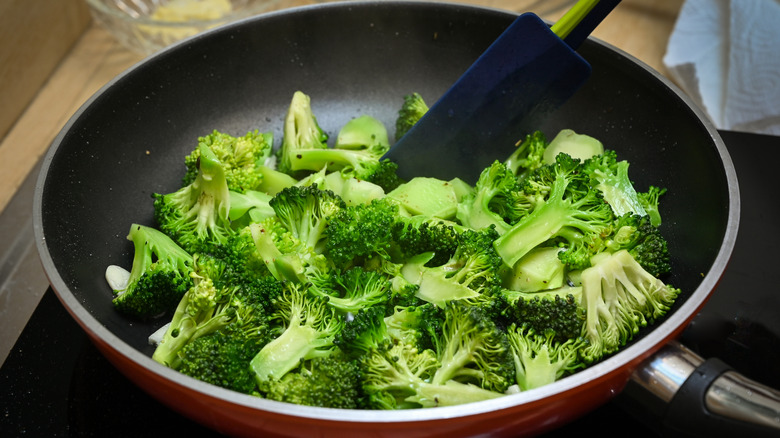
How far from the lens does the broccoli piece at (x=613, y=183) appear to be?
4.39 feet

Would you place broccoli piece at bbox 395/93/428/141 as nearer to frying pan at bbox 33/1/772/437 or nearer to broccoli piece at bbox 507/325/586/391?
frying pan at bbox 33/1/772/437

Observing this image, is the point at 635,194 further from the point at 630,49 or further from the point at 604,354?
the point at 630,49

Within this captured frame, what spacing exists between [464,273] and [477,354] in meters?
0.17

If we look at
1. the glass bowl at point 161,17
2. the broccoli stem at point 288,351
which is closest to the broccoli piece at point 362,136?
the broccoli stem at point 288,351

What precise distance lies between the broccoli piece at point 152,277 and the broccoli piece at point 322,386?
319 millimetres

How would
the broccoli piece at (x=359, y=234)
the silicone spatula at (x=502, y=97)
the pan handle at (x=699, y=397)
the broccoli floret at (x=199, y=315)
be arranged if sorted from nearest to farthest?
the pan handle at (x=699, y=397)
the broccoli floret at (x=199, y=315)
the broccoli piece at (x=359, y=234)
the silicone spatula at (x=502, y=97)

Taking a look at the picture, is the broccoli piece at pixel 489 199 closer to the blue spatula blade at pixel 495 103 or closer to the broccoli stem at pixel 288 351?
the blue spatula blade at pixel 495 103

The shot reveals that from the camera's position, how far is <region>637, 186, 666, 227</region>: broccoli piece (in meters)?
1.35

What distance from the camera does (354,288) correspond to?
3.94 ft

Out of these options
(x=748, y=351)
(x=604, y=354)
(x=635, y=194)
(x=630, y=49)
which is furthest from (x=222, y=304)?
(x=630, y=49)

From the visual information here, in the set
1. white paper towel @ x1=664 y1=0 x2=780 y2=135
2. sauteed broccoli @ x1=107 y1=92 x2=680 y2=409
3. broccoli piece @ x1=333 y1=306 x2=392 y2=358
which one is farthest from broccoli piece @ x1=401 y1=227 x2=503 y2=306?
white paper towel @ x1=664 y1=0 x2=780 y2=135

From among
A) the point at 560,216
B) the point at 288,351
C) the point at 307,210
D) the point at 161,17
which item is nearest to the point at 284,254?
the point at 307,210

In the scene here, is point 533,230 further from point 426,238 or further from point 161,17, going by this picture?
point 161,17

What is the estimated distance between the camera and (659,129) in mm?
1435
